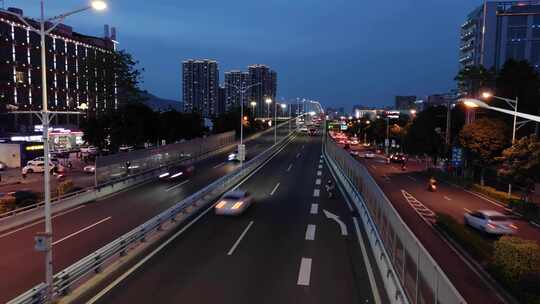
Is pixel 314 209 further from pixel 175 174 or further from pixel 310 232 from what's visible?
pixel 175 174

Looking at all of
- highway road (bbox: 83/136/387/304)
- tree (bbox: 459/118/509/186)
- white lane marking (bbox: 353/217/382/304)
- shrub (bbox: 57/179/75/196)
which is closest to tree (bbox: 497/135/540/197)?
tree (bbox: 459/118/509/186)

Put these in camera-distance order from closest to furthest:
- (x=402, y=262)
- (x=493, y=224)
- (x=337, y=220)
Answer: (x=402, y=262) < (x=337, y=220) < (x=493, y=224)

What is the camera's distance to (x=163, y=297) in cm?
1325

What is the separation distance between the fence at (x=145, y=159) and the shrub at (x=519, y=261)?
29.7 meters

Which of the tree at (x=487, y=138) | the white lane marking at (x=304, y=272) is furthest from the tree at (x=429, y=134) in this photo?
the white lane marking at (x=304, y=272)

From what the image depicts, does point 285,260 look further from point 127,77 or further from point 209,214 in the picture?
point 127,77

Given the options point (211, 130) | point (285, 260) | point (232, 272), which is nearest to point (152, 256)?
point (232, 272)

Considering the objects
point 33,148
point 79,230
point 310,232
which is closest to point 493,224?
point 310,232

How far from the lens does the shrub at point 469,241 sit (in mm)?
19962

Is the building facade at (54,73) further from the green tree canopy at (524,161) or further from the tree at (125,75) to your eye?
the green tree canopy at (524,161)

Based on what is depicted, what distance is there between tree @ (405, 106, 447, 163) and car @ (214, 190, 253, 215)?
40.1m

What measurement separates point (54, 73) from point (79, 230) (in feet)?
358

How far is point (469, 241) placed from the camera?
69.7ft

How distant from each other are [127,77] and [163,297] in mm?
64336
